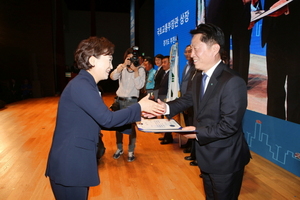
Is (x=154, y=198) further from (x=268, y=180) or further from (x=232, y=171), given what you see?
(x=268, y=180)

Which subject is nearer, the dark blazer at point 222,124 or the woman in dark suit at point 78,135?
the woman in dark suit at point 78,135

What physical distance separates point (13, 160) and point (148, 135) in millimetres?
2577

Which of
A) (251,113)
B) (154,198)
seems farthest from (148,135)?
(154,198)

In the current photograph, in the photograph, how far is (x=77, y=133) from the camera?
1.18m

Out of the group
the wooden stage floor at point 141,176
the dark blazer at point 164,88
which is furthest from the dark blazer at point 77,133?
the dark blazer at point 164,88

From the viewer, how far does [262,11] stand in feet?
10.6

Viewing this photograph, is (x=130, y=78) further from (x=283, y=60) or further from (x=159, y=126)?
(x=283, y=60)

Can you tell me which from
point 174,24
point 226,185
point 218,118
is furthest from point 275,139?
point 174,24

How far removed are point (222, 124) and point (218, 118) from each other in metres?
0.08

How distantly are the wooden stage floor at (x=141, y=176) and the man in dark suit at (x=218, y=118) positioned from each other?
1183mm

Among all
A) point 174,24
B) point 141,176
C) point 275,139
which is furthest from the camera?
point 174,24

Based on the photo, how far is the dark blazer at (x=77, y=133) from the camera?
3.86 feet

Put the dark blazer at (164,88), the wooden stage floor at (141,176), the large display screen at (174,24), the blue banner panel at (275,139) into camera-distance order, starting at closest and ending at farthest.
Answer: the wooden stage floor at (141,176) < the blue banner panel at (275,139) < the dark blazer at (164,88) < the large display screen at (174,24)

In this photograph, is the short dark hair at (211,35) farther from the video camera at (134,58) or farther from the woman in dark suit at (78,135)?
the video camera at (134,58)
